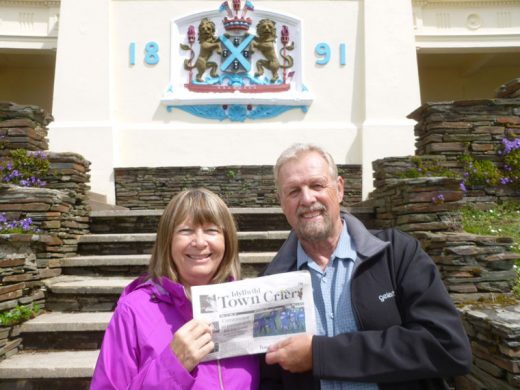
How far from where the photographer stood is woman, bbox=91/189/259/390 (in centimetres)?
125

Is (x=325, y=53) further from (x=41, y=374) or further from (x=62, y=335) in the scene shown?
(x=41, y=374)

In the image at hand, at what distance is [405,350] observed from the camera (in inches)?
52.5

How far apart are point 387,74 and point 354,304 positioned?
6635 mm

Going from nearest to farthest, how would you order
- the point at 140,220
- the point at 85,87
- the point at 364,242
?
the point at 364,242 → the point at 140,220 → the point at 85,87

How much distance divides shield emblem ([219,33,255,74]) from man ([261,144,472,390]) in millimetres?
5706

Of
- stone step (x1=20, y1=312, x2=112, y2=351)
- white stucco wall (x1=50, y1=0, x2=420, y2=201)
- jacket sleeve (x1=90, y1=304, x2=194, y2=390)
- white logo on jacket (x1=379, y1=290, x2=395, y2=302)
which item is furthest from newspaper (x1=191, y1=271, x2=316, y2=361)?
white stucco wall (x1=50, y1=0, x2=420, y2=201)

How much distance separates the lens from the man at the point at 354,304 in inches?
52.4

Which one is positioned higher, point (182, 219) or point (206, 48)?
point (206, 48)

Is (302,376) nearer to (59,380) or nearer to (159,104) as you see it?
(59,380)

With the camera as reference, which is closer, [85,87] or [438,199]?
[438,199]

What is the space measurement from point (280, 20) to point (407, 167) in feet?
13.3

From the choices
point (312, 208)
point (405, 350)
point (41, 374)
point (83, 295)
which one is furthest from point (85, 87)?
point (405, 350)

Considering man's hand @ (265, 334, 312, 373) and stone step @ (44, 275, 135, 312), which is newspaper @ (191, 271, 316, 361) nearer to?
man's hand @ (265, 334, 312, 373)

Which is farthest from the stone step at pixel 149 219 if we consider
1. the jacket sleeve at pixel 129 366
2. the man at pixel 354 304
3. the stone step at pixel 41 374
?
the jacket sleeve at pixel 129 366
